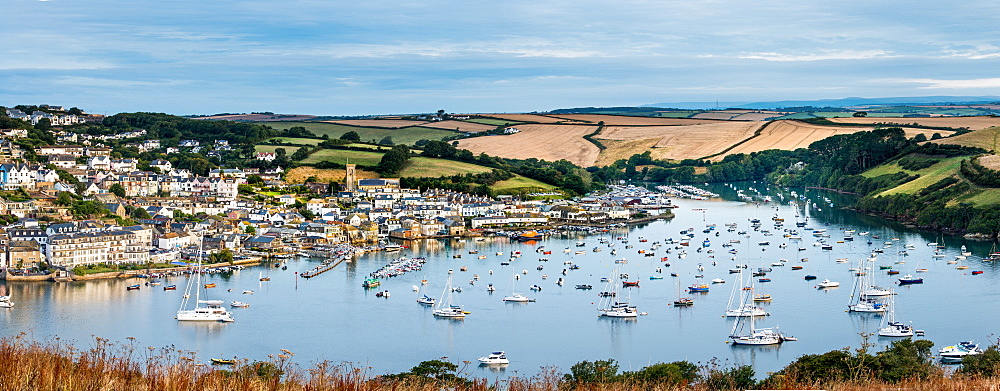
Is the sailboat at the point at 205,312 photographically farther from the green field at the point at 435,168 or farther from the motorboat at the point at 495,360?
the green field at the point at 435,168

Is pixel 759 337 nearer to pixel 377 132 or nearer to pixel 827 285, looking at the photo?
pixel 827 285

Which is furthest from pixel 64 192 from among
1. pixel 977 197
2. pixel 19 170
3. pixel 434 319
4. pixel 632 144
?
pixel 632 144

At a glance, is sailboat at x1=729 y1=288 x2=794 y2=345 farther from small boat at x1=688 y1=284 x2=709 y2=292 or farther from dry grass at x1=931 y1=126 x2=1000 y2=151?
dry grass at x1=931 y1=126 x2=1000 y2=151

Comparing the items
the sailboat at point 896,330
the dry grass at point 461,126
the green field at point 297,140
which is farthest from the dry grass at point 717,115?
the sailboat at point 896,330

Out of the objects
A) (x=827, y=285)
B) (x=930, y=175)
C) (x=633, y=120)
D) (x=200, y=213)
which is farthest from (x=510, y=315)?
(x=633, y=120)

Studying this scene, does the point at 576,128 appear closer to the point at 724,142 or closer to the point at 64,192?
the point at 724,142

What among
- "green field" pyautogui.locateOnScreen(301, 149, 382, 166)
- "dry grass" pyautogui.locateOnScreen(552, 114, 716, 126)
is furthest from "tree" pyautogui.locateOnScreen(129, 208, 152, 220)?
"dry grass" pyautogui.locateOnScreen(552, 114, 716, 126)
